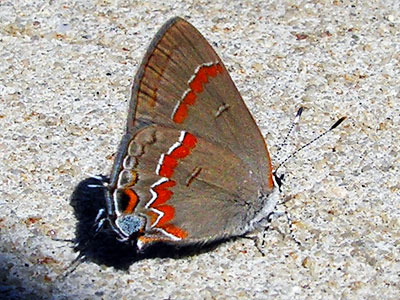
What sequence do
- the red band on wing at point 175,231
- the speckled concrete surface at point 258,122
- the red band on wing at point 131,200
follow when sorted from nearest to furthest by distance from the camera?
the red band on wing at point 131,200 < the red band on wing at point 175,231 < the speckled concrete surface at point 258,122

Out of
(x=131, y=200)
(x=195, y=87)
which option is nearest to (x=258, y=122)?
(x=195, y=87)

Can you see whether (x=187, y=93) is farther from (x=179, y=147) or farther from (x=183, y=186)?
(x=183, y=186)

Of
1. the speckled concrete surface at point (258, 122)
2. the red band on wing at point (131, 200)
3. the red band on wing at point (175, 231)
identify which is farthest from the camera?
the speckled concrete surface at point (258, 122)

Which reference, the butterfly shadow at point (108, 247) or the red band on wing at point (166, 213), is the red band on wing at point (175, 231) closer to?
the red band on wing at point (166, 213)

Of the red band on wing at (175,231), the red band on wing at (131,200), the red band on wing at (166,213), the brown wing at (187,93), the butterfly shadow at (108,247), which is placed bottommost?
the butterfly shadow at (108,247)

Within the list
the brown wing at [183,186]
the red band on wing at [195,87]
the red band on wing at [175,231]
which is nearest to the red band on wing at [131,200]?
the brown wing at [183,186]

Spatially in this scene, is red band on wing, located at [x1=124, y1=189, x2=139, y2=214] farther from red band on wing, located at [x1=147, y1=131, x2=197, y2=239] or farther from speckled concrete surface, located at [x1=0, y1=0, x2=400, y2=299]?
speckled concrete surface, located at [x1=0, y1=0, x2=400, y2=299]

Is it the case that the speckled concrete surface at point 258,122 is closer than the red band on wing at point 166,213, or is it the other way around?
the red band on wing at point 166,213

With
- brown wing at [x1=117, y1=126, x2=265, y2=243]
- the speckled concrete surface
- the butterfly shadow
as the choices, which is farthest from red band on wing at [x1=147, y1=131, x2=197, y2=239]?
the speckled concrete surface

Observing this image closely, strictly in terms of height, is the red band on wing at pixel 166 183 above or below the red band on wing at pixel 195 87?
below
